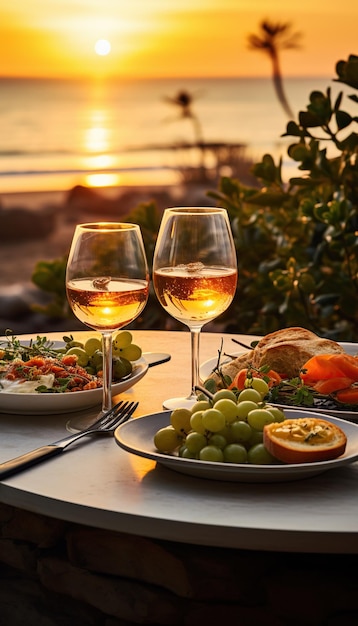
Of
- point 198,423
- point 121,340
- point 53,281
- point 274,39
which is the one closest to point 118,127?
point 274,39

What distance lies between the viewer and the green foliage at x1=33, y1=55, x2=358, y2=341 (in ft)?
10.9

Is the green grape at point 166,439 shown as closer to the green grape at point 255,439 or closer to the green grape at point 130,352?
the green grape at point 255,439

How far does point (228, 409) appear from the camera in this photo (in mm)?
1562

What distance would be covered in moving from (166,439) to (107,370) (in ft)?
1.01

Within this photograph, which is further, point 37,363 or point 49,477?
point 37,363

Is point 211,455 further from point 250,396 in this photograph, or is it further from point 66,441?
point 66,441

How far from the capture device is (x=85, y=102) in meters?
24.5

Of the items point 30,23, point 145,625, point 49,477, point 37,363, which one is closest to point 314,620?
point 145,625

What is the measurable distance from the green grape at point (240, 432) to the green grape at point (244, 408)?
2 centimetres

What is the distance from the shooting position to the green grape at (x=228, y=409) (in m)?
1.56

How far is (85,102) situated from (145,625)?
2367 cm

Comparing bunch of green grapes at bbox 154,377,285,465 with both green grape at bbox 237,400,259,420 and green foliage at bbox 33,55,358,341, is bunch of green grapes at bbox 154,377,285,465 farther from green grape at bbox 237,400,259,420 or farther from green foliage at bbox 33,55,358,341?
green foliage at bbox 33,55,358,341

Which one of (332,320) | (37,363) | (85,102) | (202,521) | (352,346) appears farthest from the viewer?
(85,102)

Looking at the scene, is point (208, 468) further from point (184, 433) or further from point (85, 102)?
point (85, 102)
